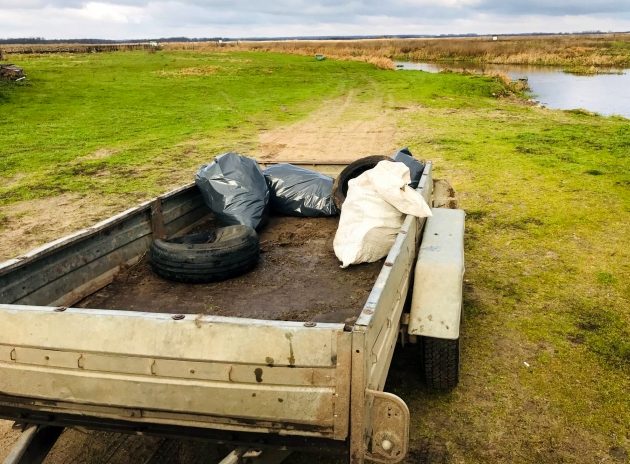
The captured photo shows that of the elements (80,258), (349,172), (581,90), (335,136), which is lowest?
(581,90)

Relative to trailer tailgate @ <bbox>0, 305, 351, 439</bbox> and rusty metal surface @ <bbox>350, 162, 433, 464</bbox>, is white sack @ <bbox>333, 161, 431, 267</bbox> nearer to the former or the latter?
rusty metal surface @ <bbox>350, 162, 433, 464</bbox>

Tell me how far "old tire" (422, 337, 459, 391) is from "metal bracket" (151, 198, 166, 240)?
84.1 inches

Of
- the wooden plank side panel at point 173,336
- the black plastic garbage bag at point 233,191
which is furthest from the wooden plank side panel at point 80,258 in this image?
the wooden plank side panel at point 173,336

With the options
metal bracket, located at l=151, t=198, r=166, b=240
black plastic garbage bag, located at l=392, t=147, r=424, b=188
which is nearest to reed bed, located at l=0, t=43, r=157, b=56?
black plastic garbage bag, located at l=392, t=147, r=424, b=188

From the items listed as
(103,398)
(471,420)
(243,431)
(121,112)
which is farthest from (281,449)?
(121,112)

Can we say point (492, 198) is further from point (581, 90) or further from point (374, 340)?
point (581, 90)

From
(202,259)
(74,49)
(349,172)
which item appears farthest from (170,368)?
(74,49)

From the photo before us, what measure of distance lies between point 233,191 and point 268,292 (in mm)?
1386

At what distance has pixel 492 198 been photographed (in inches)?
312

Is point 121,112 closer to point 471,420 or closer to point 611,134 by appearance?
point 611,134

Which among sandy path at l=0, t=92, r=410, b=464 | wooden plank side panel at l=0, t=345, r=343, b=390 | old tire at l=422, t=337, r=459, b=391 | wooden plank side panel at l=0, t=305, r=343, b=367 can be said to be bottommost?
sandy path at l=0, t=92, r=410, b=464

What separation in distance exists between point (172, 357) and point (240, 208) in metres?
2.52

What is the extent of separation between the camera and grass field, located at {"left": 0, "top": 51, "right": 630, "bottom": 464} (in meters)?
3.38

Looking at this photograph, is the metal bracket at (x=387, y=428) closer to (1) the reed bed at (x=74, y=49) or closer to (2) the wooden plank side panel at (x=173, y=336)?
(2) the wooden plank side panel at (x=173, y=336)
